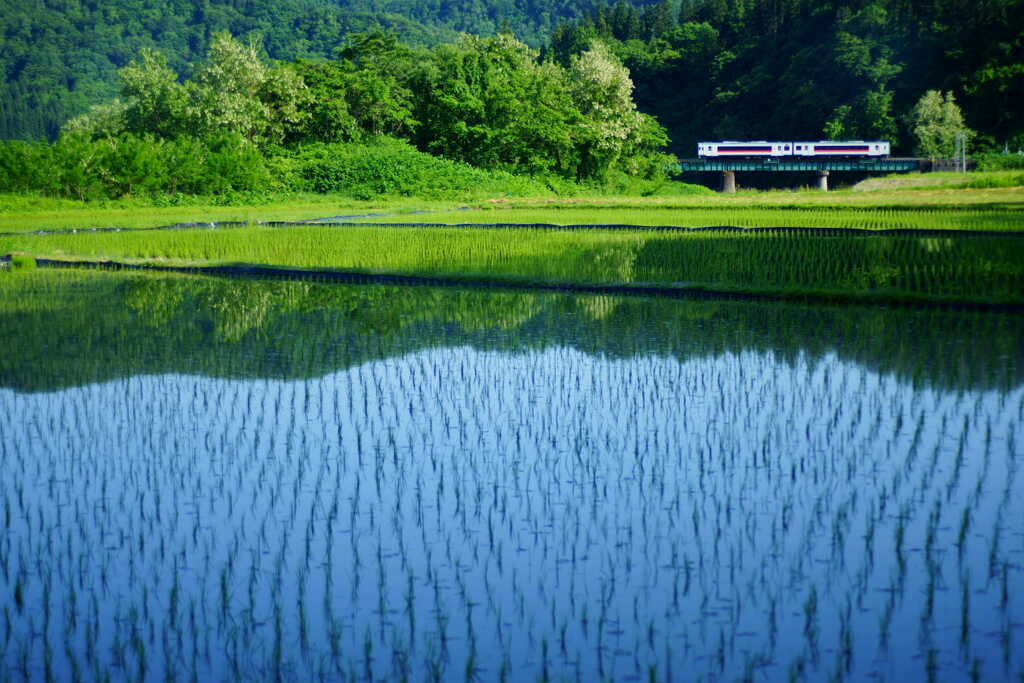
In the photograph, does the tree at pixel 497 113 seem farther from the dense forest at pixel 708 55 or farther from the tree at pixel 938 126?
the tree at pixel 938 126

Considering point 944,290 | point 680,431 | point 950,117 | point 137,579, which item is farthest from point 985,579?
point 950,117

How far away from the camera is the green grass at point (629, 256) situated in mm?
14523

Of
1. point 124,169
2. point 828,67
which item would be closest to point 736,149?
point 828,67

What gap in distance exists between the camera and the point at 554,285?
15.6 meters

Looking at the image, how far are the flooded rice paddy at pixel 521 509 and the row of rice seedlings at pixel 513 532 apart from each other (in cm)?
2

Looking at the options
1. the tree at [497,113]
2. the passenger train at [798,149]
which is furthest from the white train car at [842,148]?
the tree at [497,113]

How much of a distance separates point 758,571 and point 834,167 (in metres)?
68.4

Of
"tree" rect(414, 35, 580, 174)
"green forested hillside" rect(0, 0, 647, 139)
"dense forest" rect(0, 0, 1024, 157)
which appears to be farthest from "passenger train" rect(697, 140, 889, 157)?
"green forested hillside" rect(0, 0, 647, 139)

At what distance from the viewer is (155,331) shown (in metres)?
12.3

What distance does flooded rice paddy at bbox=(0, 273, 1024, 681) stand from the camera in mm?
4254

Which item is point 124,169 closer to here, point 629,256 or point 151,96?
point 151,96

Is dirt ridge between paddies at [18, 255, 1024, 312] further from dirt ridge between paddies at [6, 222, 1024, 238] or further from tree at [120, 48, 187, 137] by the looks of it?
tree at [120, 48, 187, 137]

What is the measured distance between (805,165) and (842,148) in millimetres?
2550

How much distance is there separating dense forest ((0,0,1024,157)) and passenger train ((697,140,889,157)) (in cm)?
393
